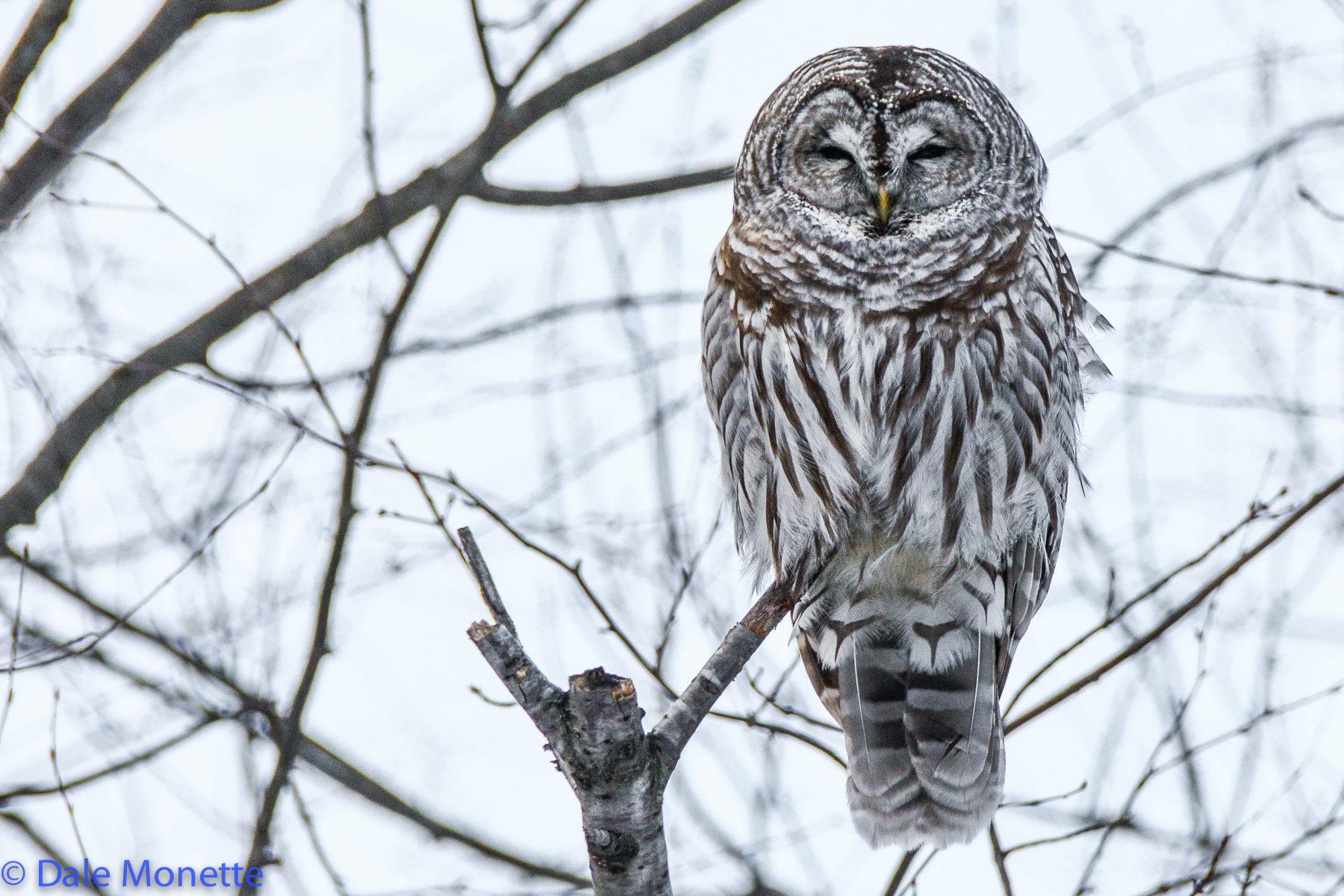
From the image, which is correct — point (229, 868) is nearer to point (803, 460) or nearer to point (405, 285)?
point (405, 285)

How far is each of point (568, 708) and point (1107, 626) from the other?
149 centimetres

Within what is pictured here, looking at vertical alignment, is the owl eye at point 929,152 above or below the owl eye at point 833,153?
below

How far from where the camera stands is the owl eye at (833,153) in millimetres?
3783

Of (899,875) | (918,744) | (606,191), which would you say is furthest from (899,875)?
(606,191)

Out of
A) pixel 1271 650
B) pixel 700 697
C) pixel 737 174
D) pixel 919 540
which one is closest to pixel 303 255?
pixel 737 174

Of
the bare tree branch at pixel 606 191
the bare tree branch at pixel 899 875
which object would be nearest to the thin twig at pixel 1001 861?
the bare tree branch at pixel 899 875

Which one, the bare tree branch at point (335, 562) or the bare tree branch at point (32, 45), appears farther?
the bare tree branch at point (32, 45)

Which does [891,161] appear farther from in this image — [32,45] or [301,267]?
[32,45]

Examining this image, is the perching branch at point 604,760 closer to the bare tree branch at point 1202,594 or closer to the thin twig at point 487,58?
the bare tree branch at point 1202,594

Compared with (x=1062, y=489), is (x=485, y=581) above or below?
below

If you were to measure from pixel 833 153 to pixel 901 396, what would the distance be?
0.77 meters

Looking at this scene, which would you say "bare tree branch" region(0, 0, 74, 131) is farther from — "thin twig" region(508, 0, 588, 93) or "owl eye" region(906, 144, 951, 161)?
"owl eye" region(906, 144, 951, 161)

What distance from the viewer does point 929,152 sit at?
3777mm

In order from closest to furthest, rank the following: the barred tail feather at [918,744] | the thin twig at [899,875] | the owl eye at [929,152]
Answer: the thin twig at [899,875] < the barred tail feather at [918,744] < the owl eye at [929,152]
